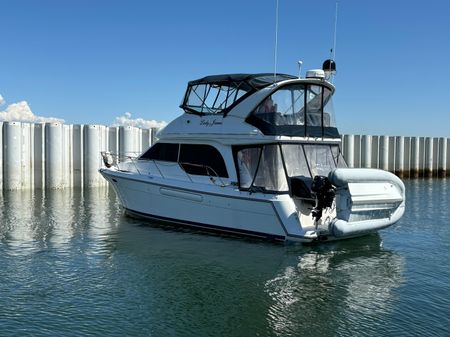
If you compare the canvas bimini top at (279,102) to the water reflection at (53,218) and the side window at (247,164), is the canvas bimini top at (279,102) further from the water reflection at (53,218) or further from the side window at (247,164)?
the water reflection at (53,218)

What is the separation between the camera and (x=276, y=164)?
11.3 meters

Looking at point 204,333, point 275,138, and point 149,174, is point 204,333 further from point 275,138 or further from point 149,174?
point 149,174

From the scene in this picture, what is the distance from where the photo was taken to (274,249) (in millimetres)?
10633

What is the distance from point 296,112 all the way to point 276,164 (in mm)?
1566

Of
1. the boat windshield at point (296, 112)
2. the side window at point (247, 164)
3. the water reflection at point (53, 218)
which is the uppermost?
the boat windshield at point (296, 112)

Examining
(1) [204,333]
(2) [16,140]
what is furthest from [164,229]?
(2) [16,140]

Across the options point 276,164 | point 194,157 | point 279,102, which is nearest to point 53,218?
point 194,157

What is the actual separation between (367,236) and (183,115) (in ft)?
19.5

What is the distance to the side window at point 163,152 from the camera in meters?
13.5

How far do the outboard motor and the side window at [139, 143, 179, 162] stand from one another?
4.41 metres

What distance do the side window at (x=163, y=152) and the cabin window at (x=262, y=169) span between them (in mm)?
2421

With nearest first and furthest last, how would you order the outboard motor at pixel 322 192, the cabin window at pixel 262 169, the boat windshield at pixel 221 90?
1. the outboard motor at pixel 322 192
2. the cabin window at pixel 262 169
3. the boat windshield at pixel 221 90

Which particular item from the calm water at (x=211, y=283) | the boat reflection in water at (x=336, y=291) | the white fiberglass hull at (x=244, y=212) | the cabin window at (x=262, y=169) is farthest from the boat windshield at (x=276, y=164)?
the boat reflection in water at (x=336, y=291)

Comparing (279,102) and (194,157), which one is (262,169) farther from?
(194,157)
